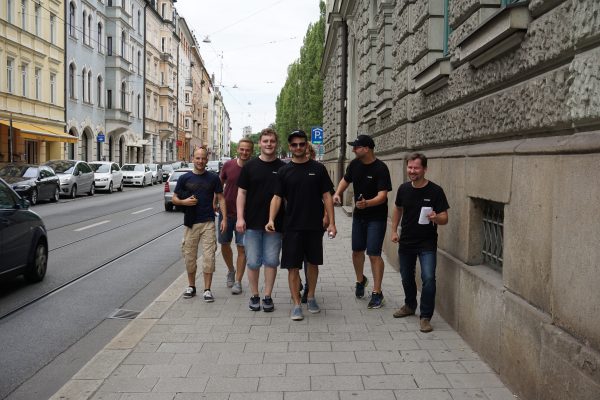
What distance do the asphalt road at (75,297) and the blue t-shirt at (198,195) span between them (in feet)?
4.10

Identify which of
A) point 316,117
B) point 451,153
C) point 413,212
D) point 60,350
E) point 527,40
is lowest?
point 60,350

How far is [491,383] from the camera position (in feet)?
14.5

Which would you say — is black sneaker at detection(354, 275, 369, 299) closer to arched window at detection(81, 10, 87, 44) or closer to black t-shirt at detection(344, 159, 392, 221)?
black t-shirt at detection(344, 159, 392, 221)

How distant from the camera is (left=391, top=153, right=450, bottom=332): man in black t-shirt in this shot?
5.70 metres

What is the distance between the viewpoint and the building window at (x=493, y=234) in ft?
16.9

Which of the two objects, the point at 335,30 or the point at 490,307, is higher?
the point at 335,30

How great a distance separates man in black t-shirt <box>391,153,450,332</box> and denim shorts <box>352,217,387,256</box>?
0.83m

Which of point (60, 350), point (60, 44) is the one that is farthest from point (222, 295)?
point (60, 44)

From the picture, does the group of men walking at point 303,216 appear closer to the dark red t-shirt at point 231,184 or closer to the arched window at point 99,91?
the dark red t-shirt at point 231,184

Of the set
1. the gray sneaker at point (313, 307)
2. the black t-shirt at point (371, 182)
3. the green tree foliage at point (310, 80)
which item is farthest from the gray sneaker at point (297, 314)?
the green tree foliage at point (310, 80)

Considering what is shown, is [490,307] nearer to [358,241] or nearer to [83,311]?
[358,241]

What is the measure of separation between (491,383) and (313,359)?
137cm

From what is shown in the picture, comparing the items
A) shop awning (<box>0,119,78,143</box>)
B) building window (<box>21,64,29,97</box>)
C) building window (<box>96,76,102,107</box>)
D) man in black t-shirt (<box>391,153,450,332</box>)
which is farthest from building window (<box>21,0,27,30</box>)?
man in black t-shirt (<box>391,153,450,332</box>)

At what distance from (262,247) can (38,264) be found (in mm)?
3479
